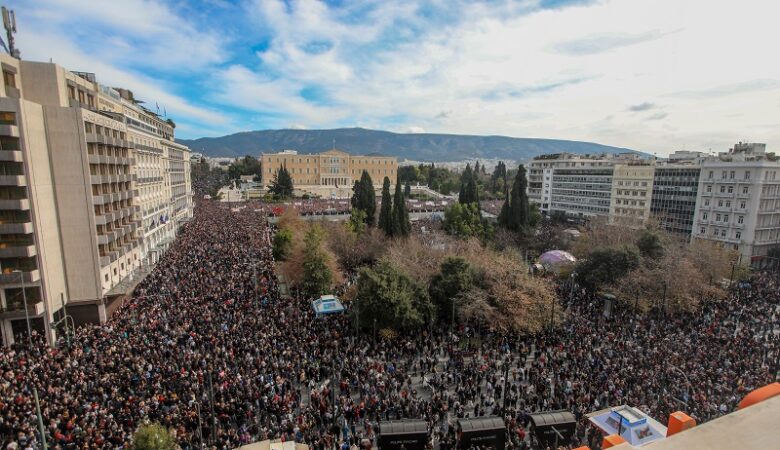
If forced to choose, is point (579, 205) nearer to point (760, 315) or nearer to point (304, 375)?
point (760, 315)

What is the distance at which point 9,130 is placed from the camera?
66.6ft

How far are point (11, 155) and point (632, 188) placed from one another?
6714cm

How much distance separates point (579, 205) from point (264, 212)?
179ft

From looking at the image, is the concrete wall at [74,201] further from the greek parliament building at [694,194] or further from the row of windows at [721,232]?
the row of windows at [721,232]

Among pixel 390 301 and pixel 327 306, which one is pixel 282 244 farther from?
pixel 390 301

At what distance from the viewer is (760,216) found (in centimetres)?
4481

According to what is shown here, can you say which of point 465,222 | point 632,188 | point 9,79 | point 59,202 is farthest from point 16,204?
point 632,188

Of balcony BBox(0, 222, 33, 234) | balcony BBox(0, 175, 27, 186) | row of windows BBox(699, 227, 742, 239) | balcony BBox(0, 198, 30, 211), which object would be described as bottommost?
row of windows BBox(699, 227, 742, 239)

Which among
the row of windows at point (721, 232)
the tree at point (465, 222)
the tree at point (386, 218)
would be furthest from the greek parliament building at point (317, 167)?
the row of windows at point (721, 232)

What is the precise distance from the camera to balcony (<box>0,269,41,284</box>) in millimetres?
21219

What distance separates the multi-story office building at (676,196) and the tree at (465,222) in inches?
844

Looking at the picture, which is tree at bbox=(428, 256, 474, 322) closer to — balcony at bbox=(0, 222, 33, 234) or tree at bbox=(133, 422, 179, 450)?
tree at bbox=(133, 422, 179, 450)

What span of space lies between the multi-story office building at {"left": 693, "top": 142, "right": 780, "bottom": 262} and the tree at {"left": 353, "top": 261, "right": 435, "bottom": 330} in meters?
40.1

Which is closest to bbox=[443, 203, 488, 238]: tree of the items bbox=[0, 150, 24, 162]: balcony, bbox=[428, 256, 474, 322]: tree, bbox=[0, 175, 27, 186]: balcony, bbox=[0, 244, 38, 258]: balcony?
bbox=[428, 256, 474, 322]: tree
